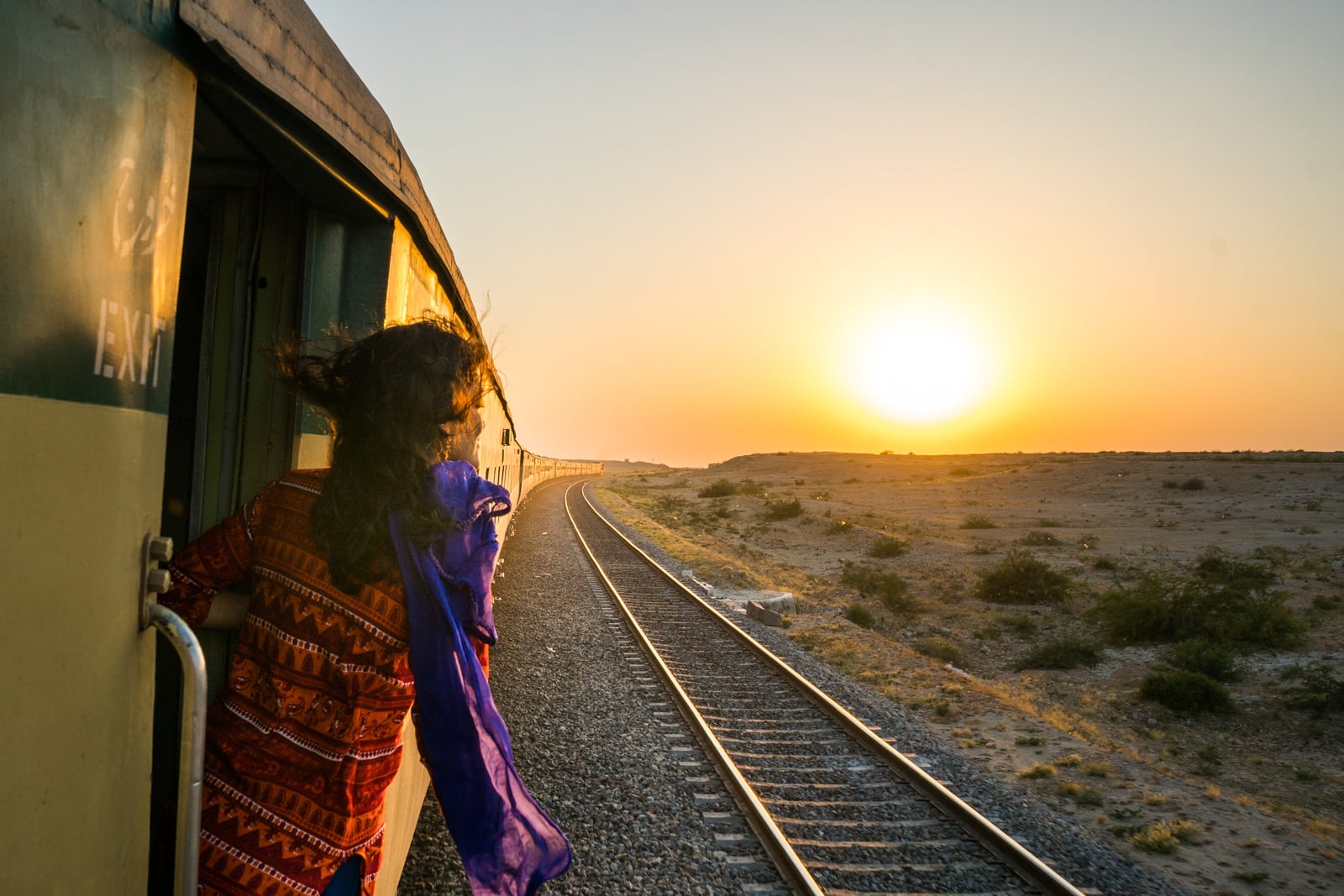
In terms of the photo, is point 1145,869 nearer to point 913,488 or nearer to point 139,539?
point 139,539

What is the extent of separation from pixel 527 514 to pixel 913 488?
4251cm

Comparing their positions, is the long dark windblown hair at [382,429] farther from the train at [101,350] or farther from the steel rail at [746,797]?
the steel rail at [746,797]

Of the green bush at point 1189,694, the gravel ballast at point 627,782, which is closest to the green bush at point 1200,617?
the green bush at point 1189,694

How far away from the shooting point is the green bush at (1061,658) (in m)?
12.2

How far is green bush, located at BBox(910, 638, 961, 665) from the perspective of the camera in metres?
12.1

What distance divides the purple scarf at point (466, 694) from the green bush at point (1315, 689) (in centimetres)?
1115

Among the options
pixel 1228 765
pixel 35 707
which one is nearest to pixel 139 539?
pixel 35 707

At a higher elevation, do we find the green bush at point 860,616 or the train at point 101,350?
the train at point 101,350

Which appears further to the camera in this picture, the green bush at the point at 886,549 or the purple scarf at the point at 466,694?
the green bush at the point at 886,549

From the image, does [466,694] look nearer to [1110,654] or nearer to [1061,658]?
[1061,658]

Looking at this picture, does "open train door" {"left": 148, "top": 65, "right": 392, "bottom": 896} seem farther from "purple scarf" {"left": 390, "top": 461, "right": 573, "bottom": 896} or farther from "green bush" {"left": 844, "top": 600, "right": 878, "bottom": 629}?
"green bush" {"left": 844, "top": 600, "right": 878, "bottom": 629}

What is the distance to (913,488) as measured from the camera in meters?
62.8

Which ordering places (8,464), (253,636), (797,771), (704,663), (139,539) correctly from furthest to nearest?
(704,663) < (797,771) < (253,636) < (139,539) < (8,464)

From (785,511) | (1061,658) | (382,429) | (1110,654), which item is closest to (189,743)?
(382,429)
